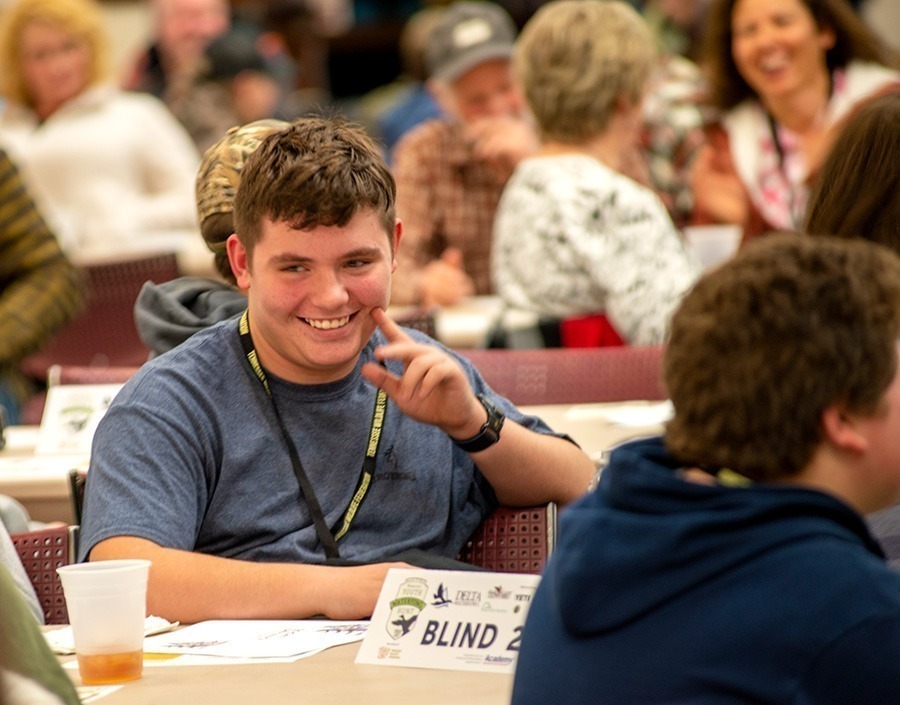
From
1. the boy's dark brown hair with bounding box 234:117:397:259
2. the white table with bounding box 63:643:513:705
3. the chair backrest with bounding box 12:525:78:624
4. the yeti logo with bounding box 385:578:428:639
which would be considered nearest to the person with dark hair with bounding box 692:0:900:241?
the boy's dark brown hair with bounding box 234:117:397:259

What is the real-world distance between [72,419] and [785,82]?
2.98 meters

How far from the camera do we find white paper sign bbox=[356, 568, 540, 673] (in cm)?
184

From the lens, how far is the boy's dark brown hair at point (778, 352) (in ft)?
4.51

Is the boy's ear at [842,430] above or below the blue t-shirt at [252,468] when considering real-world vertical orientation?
above

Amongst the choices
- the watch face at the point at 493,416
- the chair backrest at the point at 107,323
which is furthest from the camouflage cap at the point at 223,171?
the chair backrest at the point at 107,323

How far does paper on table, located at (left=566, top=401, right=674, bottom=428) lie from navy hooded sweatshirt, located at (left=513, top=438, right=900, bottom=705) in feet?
5.93

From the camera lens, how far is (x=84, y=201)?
6.30 m

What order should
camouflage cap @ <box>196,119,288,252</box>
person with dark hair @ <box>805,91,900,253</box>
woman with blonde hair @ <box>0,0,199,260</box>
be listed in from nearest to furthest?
1. person with dark hair @ <box>805,91,900,253</box>
2. camouflage cap @ <box>196,119,288,252</box>
3. woman with blonde hair @ <box>0,0,199,260</box>

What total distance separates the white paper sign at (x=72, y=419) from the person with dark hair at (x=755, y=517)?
1922mm

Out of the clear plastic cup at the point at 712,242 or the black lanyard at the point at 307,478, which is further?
the clear plastic cup at the point at 712,242

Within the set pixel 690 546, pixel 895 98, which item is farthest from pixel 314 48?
pixel 690 546

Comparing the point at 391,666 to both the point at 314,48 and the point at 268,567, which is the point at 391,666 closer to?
the point at 268,567

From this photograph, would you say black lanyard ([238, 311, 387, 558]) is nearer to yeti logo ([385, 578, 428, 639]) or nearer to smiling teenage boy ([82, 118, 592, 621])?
smiling teenage boy ([82, 118, 592, 621])

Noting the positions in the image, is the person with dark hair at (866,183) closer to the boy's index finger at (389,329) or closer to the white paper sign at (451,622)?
the boy's index finger at (389,329)
